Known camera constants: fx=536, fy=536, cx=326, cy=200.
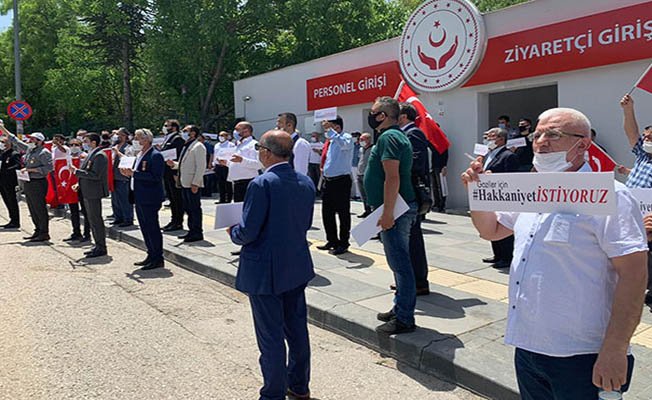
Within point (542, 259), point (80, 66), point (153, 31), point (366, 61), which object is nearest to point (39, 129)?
Answer: point (80, 66)

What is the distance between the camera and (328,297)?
5.70 m

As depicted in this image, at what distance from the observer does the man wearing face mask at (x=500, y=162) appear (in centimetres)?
663

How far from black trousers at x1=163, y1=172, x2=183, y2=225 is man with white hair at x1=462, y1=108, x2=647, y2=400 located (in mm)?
8486

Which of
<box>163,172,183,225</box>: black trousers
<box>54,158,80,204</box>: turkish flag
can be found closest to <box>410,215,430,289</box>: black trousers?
<box>163,172,183,225</box>: black trousers

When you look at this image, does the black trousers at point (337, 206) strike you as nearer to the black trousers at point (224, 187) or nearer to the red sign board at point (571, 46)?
the red sign board at point (571, 46)

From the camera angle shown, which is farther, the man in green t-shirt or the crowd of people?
the man in green t-shirt

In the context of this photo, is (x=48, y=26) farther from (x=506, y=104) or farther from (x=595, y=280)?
(x=595, y=280)

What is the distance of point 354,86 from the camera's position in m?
15.0

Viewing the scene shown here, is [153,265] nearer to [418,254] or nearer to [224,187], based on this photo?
[418,254]

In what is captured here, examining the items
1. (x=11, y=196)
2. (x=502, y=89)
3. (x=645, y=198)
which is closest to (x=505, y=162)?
(x=645, y=198)

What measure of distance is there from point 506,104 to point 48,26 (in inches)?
1309

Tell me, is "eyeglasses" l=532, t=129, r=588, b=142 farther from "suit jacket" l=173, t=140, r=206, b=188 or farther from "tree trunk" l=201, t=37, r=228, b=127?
"tree trunk" l=201, t=37, r=228, b=127

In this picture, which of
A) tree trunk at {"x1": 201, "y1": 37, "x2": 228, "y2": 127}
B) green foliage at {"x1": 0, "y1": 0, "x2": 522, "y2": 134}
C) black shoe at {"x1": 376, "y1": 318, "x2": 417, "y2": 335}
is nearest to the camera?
black shoe at {"x1": 376, "y1": 318, "x2": 417, "y2": 335}

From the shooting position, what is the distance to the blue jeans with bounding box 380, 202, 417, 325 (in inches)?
173
